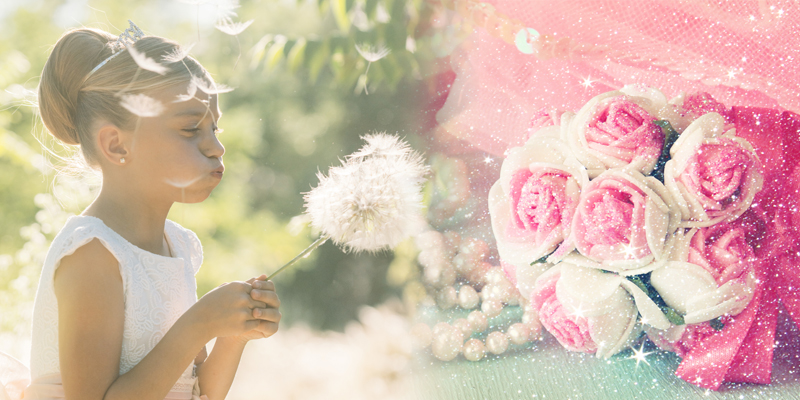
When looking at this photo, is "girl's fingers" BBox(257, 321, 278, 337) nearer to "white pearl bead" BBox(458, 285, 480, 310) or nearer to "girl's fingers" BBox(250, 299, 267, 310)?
"girl's fingers" BBox(250, 299, 267, 310)

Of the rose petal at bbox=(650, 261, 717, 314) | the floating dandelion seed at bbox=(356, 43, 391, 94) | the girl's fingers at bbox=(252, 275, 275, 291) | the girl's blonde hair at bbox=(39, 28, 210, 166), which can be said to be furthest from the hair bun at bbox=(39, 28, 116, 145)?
the rose petal at bbox=(650, 261, 717, 314)

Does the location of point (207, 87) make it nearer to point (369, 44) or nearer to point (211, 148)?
point (211, 148)

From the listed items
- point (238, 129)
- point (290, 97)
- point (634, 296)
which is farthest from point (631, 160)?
point (238, 129)

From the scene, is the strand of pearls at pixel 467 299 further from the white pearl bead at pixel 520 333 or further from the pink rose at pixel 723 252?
the pink rose at pixel 723 252

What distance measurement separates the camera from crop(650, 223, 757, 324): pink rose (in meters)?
0.47

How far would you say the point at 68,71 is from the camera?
425 mm

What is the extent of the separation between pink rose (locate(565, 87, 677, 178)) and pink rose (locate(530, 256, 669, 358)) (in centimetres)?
10

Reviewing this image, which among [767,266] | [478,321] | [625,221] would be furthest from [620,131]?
[478,321]

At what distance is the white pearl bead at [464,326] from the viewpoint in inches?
25.7

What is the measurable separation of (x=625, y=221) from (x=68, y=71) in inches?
19.2

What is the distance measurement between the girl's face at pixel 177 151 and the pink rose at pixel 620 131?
1.10ft

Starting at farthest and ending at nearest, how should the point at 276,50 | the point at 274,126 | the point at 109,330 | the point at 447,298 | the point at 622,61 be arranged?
the point at 274,126
the point at 276,50
the point at 447,298
the point at 622,61
the point at 109,330

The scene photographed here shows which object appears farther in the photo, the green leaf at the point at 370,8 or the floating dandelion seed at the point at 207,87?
the green leaf at the point at 370,8

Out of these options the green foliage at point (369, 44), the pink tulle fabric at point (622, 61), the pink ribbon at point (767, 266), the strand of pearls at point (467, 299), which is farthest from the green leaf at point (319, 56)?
the pink ribbon at point (767, 266)
